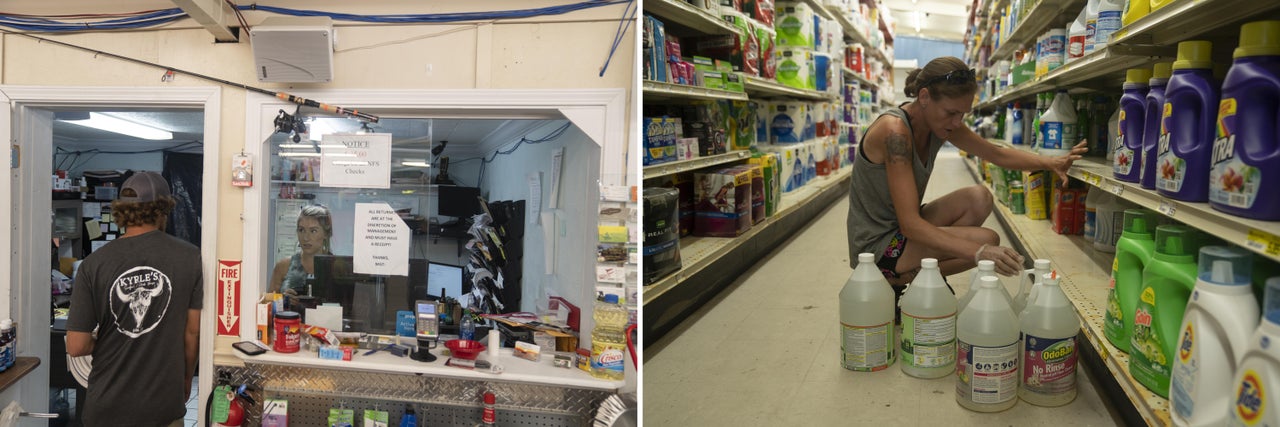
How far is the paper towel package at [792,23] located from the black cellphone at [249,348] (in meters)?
4.40

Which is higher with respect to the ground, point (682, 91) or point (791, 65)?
point (791, 65)

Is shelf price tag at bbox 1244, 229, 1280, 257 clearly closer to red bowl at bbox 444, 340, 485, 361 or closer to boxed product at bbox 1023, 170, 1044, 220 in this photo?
red bowl at bbox 444, 340, 485, 361

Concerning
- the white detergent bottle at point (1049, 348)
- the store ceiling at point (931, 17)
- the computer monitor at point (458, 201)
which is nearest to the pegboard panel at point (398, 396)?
the computer monitor at point (458, 201)

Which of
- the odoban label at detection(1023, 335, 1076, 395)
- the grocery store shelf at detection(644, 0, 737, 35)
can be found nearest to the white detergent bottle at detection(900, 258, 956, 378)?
the odoban label at detection(1023, 335, 1076, 395)

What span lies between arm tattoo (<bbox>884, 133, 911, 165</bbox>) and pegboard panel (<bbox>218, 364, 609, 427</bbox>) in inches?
61.2

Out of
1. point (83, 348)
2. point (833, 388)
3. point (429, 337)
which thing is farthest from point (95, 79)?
point (833, 388)

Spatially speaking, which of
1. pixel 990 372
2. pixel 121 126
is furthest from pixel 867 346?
pixel 121 126

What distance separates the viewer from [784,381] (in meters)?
2.72

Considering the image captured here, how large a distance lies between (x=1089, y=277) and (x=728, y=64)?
6.64 feet

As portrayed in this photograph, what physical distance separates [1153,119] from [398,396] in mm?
2803

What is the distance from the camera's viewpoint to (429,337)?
10.6 ft

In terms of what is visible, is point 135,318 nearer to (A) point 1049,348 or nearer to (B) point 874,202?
(B) point 874,202

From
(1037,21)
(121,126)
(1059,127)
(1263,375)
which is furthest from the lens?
(121,126)

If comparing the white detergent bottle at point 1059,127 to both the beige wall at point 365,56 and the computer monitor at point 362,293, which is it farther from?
the computer monitor at point 362,293
